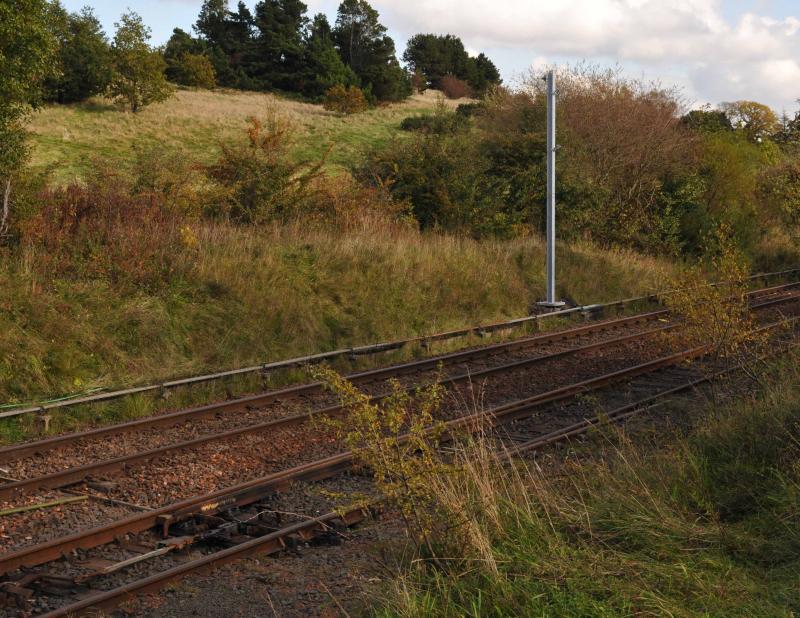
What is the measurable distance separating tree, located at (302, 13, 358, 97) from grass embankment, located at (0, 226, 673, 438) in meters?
55.8

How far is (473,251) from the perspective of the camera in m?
22.2

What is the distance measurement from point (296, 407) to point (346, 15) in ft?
270

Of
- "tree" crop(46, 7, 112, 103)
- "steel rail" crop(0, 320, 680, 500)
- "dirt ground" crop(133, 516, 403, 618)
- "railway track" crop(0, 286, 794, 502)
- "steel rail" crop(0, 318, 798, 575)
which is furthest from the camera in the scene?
"tree" crop(46, 7, 112, 103)

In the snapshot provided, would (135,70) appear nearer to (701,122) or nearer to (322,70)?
(322,70)

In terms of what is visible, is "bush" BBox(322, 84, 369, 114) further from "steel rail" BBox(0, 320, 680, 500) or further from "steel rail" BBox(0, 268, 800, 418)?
"steel rail" BBox(0, 320, 680, 500)

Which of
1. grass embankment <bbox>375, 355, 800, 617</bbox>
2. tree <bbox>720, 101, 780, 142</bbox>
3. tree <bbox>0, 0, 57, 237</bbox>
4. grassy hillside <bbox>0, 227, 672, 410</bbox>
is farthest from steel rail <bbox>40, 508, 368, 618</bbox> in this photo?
tree <bbox>720, 101, 780, 142</bbox>

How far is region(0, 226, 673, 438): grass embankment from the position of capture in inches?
531

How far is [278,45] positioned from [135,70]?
27.7 m

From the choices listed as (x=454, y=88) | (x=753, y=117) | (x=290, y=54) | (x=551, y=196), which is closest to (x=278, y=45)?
(x=290, y=54)

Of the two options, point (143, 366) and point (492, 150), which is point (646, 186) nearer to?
point (492, 150)

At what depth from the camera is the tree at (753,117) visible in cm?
6475

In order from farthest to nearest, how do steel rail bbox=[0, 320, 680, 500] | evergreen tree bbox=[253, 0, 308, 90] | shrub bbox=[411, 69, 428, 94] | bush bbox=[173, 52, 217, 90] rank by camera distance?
shrub bbox=[411, 69, 428, 94]
evergreen tree bbox=[253, 0, 308, 90]
bush bbox=[173, 52, 217, 90]
steel rail bbox=[0, 320, 680, 500]

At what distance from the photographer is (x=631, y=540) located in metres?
5.74

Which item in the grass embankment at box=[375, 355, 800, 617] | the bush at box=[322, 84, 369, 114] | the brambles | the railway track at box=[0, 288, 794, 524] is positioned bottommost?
the railway track at box=[0, 288, 794, 524]
